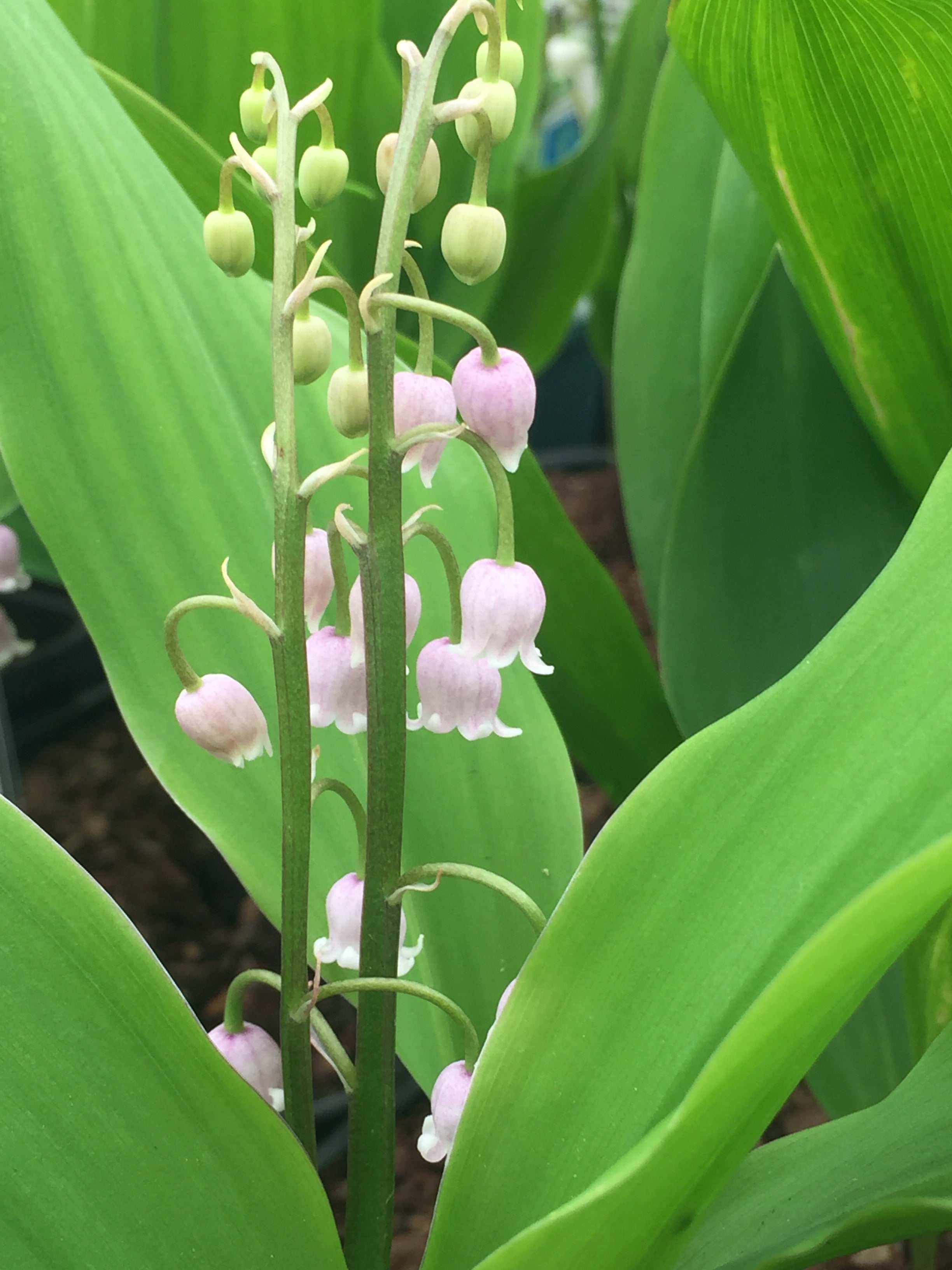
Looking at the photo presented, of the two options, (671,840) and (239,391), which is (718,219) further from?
(671,840)

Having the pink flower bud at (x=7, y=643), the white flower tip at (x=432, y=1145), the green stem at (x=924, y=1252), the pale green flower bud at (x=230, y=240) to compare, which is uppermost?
the pale green flower bud at (x=230, y=240)

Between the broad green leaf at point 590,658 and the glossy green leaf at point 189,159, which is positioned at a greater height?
the glossy green leaf at point 189,159

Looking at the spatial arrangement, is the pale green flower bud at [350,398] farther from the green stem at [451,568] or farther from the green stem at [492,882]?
the green stem at [492,882]

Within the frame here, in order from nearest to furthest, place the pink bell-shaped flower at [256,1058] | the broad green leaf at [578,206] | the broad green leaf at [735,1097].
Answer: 1. the broad green leaf at [735,1097]
2. the pink bell-shaped flower at [256,1058]
3. the broad green leaf at [578,206]

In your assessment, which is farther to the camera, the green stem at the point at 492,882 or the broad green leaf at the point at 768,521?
the broad green leaf at the point at 768,521

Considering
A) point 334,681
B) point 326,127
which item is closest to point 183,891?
point 334,681

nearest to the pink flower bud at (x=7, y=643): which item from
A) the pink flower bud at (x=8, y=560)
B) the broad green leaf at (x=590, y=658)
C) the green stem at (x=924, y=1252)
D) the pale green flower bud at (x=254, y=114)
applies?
the pink flower bud at (x=8, y=560)

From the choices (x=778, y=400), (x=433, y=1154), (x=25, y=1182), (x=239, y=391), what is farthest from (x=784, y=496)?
(x=25, y=1182)
